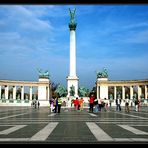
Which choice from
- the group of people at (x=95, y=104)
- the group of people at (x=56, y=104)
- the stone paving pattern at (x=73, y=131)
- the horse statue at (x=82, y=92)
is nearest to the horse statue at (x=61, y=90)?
the horse statue at (x=82, y=92)

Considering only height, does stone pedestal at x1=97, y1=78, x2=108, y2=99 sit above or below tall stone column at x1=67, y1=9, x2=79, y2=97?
below

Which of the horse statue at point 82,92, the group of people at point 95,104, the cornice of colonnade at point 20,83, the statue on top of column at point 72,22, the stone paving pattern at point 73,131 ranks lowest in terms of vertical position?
the stone paving pattern at point 73,131

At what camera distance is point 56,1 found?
551 centimetres

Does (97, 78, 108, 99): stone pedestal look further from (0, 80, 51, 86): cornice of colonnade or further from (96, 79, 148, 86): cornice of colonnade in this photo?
(0, 80, 51, 86): cornice of colonnade

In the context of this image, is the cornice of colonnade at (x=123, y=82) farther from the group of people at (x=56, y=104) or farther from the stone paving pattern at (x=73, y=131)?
the stone paving pattern at (x=73, y=131)

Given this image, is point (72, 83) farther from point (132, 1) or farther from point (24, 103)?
point (132, 1)

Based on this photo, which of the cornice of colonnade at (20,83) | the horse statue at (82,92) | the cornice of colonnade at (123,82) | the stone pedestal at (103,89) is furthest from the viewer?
the stone pedestal at (103,89)

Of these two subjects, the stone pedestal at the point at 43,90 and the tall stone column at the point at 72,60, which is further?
the stone pedestal at the point at 43,90

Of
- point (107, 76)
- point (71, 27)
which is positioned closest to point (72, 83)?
point (71, 27)

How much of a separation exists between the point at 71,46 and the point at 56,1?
83.3 m

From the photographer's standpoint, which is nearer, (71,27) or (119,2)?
(119,2)

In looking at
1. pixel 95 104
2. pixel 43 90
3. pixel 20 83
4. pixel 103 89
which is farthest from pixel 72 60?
pixel 95 104

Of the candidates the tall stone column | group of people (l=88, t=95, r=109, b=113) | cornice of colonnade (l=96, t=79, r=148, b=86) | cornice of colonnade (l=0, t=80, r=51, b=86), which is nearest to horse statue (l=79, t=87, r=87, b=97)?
the tall stone column

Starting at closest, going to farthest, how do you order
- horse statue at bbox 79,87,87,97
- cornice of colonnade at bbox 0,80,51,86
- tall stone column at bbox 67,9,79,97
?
tall stone column at bbox 67,9,79,97, horse statue at bbox 79,87,87,97, cornice of colonnade at bbox 0,80,51,86
